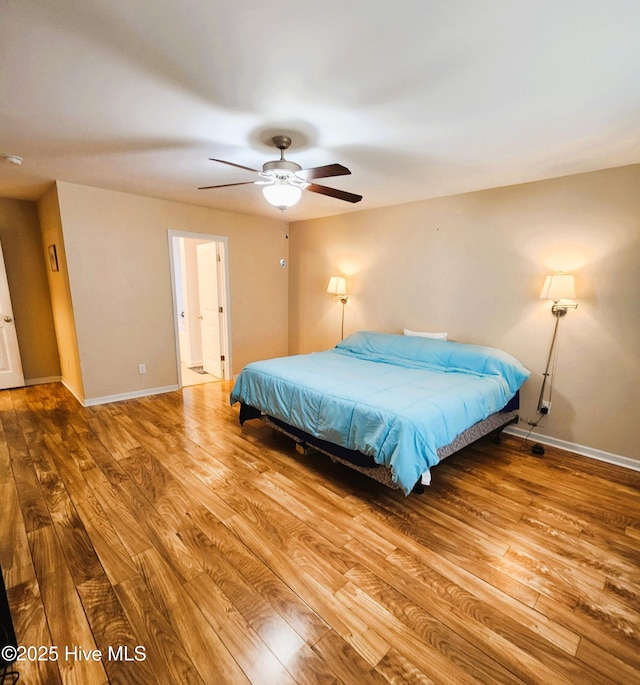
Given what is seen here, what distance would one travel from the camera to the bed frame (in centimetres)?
222

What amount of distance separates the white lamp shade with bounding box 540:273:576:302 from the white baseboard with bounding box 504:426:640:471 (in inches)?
52.5

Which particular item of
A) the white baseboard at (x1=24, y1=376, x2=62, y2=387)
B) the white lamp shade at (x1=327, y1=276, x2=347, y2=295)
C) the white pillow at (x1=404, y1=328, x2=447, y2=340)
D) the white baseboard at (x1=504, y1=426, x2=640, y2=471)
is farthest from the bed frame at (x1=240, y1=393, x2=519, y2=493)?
the white baseboard at (x1=24, y1=376, x2=62, y2=387)

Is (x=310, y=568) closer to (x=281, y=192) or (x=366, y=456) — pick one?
(x=366, y=456)

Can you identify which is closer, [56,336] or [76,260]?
[76,260]

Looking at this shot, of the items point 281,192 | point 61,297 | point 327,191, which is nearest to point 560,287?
point 327,191

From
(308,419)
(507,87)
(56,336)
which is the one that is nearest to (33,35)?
(507,87)

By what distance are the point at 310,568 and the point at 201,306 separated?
444 cm

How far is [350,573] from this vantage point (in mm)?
1684

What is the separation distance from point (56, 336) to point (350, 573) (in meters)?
5.00

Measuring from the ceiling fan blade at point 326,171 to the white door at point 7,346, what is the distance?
14.4 feet

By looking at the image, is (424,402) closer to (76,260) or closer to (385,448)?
(385,448)

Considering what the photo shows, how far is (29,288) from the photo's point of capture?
4.41 metres

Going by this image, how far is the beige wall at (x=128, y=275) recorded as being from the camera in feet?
11.7

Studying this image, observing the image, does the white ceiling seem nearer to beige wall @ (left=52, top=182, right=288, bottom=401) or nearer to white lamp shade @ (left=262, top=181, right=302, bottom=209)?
white lamp shade @ (left=262, top=181, right=302, bottom=209)
